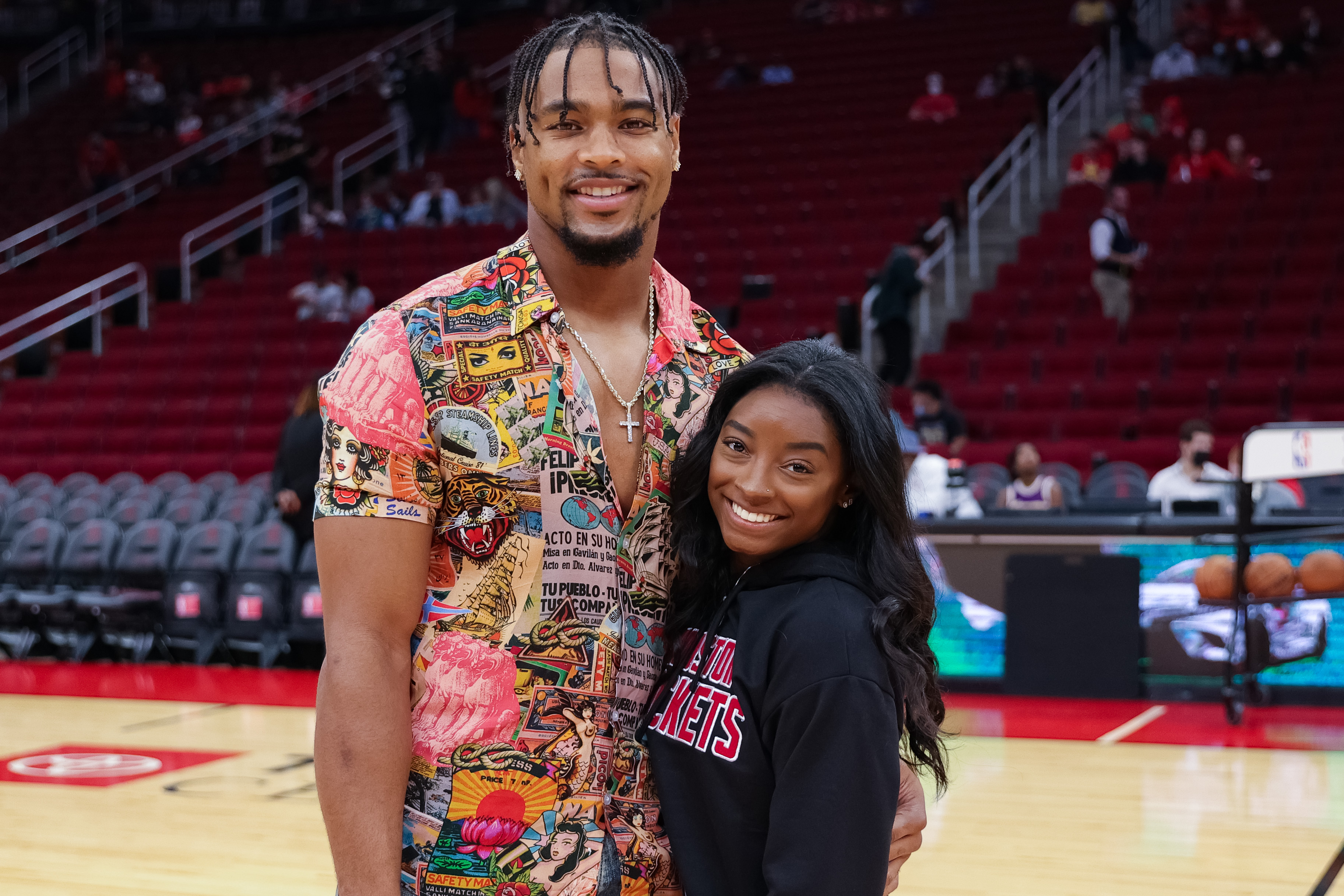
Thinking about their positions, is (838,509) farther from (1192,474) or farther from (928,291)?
(928,291)

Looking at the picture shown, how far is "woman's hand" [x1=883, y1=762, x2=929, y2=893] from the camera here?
1.61 meters

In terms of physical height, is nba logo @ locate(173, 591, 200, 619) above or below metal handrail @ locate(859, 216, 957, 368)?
below

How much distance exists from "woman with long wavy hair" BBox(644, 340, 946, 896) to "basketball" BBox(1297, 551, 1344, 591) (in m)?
4.87

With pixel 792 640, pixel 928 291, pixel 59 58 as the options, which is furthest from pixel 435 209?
pixel 792 640

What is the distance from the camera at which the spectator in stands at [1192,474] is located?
24.0 feet

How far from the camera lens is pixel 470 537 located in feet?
4.55

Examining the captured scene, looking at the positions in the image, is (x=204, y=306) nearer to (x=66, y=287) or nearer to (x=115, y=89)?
(x=66, y=287)

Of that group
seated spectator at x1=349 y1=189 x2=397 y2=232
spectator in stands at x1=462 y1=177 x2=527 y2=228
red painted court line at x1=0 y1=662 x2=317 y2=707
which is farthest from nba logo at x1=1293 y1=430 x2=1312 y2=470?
seated spectator at x1=349 y1=189 x2=397 y2=232

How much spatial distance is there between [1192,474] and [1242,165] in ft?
15.2

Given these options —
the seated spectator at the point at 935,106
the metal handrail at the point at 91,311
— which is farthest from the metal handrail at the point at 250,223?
the seated spectator at the point at 935,106

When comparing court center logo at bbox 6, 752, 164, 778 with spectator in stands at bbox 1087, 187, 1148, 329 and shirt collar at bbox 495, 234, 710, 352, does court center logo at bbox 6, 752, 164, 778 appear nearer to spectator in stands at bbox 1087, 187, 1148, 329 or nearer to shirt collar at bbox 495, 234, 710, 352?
shirt collar at bbox 495, 234, 710, 352

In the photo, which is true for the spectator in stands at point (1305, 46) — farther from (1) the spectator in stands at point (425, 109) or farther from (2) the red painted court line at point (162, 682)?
(2) the red painted court line at point (162, 682)

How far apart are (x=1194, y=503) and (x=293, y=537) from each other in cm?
491

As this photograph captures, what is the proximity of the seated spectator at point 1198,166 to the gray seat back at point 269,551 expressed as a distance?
7306mm
